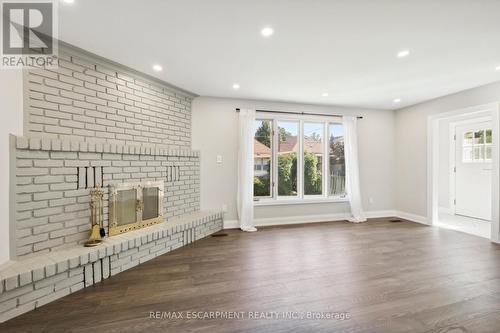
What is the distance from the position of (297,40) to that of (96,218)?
2826mm

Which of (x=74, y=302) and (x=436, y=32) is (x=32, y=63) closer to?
(x=74, y=302)

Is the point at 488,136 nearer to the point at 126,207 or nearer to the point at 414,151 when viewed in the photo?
the point at 414,151

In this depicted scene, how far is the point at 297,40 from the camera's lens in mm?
2287

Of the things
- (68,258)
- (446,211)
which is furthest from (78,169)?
(446,211)

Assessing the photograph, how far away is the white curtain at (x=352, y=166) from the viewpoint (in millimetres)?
4801

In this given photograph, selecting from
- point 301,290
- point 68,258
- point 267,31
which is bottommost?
point 301,290

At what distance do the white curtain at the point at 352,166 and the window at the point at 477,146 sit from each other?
94.9 inches

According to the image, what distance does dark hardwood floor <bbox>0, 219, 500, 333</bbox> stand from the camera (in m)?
1.69

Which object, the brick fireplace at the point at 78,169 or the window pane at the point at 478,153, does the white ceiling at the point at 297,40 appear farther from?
the window pane at the point at 478,153

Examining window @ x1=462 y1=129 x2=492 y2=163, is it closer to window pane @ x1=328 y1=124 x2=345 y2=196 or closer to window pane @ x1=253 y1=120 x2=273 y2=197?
window pane @ x1=328 y1=124 x2=345 y2=196

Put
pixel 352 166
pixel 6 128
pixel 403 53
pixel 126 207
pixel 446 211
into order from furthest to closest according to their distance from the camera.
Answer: pixel 446 211
pixel 352 166
pixel 126 207
pixel 403 53
pixel 6 128

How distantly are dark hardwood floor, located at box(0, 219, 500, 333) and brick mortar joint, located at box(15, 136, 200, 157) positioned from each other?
1375mm

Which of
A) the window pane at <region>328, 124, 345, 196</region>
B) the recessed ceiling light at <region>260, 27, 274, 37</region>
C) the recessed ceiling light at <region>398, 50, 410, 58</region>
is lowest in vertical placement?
the window pane at <region>328, 124, 345, 196</region>

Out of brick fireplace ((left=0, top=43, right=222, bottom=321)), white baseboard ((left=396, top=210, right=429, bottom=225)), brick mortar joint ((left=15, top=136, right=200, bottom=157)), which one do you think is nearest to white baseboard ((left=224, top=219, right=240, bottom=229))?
brick fireplace ((left=0, top=43, right=222, bottom=321))
